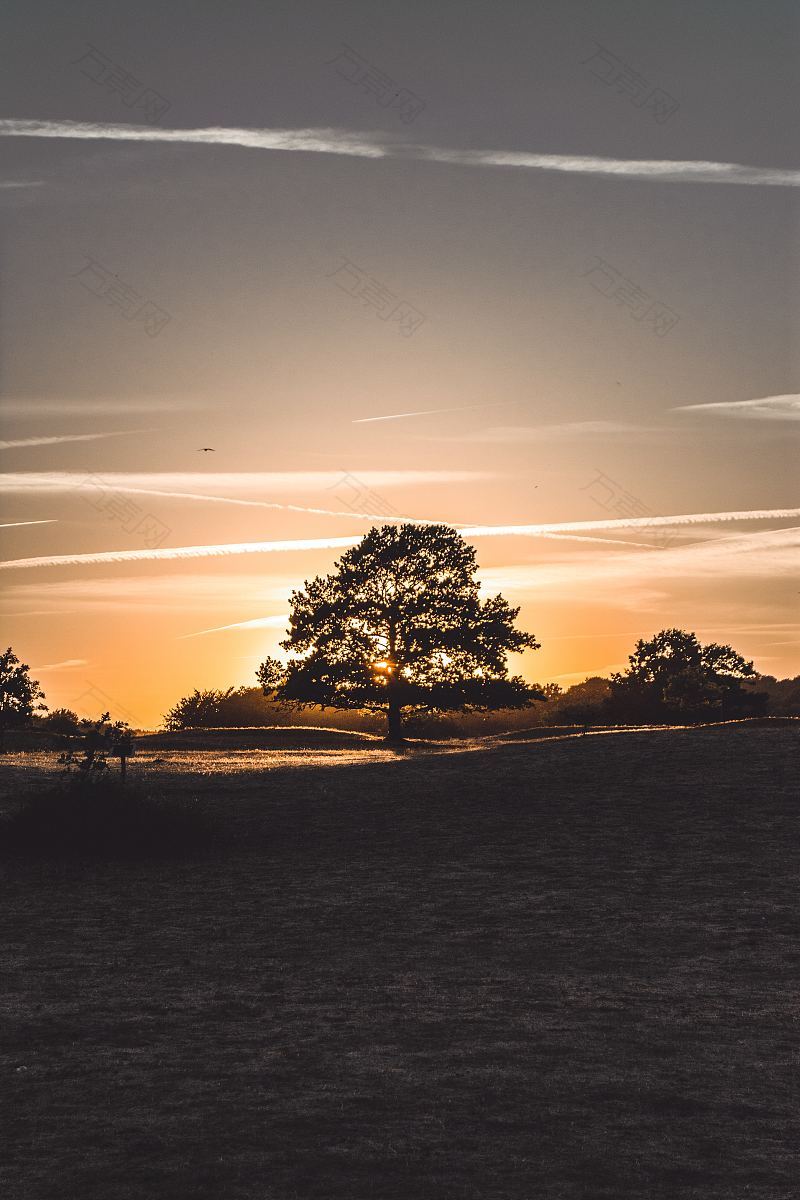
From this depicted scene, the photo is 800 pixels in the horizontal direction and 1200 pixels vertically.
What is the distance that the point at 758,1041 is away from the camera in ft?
23.8

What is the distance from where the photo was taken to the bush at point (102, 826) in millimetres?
16484

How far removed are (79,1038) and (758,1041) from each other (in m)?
4.40

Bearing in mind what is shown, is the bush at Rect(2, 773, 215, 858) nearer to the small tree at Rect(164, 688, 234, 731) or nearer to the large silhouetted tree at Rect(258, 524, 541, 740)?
the large silhouetted tree at Rect(258, 524, 541, 740)

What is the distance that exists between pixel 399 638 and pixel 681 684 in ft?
58.1

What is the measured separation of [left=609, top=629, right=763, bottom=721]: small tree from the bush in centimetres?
3653

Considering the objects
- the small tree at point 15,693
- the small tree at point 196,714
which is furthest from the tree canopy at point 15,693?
the small tree at point 196,714

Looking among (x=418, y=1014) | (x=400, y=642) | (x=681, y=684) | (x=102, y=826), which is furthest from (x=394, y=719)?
(x=418, y=1014)

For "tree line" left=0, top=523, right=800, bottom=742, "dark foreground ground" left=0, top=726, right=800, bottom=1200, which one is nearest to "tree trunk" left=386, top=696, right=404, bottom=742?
"tree line" left=0, top=523, right=800, bottom=742

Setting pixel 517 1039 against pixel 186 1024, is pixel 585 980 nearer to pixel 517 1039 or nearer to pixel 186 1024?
pixel 517 1039

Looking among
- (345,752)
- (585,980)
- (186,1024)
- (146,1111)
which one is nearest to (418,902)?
(585,980)

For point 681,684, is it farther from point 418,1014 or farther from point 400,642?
point 418,1014

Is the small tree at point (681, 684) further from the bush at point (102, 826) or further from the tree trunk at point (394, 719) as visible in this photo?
the bush at point (102, 826)

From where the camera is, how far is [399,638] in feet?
174

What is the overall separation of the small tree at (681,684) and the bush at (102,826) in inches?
1438
